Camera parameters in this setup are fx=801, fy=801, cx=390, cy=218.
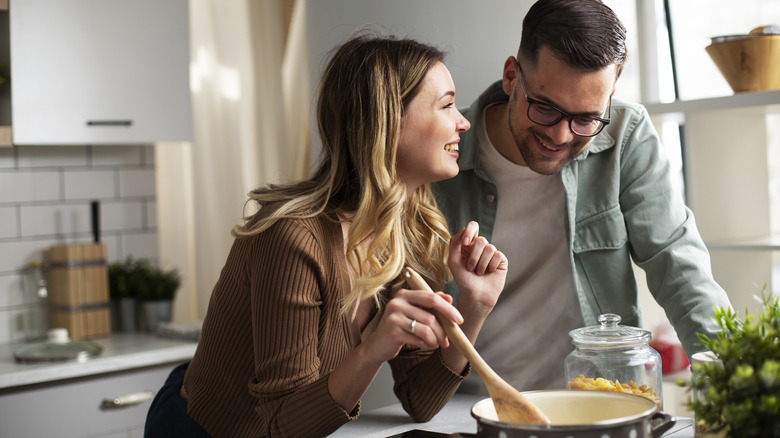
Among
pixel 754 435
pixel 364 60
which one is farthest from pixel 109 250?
pixel 754 435

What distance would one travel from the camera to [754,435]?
0.76 m

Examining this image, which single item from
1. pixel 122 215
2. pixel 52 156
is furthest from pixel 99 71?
pixel 122 215

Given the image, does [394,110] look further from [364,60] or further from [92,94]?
[92,94]

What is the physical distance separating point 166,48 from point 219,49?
0.59m

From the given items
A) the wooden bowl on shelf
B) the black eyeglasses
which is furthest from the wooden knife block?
the wooden bowl on shelf

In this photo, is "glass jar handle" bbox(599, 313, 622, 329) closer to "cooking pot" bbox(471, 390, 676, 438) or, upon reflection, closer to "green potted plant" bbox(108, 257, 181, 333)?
"cooking pot" bbox(471, 390, 676, 438)

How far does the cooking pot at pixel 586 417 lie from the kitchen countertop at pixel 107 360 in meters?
1.87

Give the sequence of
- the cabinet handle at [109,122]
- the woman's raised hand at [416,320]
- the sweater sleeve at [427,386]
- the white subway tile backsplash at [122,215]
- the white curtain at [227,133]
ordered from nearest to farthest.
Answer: the woman's raised hand at [416,320]
the sweater sleeve at [427,386]
the cabinet handle at [109,122]
the white subway tile backsplash at [122,215]
the white curtain at [227,133]

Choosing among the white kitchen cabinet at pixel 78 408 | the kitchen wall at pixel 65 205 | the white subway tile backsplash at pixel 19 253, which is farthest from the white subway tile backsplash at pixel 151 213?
the white kitchen cabinet at pixel 78 408

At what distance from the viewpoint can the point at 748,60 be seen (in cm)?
203

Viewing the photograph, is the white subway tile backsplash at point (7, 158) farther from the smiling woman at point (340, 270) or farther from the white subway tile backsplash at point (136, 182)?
the smiling woman at point (340, 270)

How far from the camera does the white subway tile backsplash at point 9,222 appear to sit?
287 cm

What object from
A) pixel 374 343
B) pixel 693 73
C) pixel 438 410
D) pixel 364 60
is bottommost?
pixel 438 410

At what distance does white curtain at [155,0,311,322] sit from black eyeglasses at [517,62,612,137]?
1.84 m
